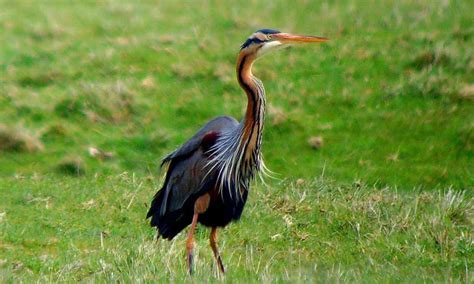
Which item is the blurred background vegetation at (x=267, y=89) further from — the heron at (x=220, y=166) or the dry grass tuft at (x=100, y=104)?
the heron at (x=220, y=166)

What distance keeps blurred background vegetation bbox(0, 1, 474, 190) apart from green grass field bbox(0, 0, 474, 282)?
30 millimetres

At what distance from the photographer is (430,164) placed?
42.0 ft

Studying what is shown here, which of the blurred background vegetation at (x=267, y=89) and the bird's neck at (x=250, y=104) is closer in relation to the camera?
the bird's neck at (x=250, y=104)

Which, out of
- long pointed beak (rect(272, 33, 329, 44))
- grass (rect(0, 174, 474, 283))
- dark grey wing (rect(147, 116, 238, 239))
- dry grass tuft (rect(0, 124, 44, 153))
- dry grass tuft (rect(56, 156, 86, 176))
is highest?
long pointed beak (rect(272, 33, 329, 44))

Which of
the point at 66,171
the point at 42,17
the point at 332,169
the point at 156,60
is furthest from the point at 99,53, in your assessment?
the point at 332,169

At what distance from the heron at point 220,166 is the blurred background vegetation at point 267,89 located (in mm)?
3827

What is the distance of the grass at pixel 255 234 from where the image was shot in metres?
8.20

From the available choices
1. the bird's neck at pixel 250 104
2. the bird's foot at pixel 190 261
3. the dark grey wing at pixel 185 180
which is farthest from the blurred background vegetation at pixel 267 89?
the bird's foot at pixel 190 261

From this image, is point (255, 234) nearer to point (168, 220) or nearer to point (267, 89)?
point (168, 220)

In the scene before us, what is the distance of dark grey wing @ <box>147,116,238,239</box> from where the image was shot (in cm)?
874

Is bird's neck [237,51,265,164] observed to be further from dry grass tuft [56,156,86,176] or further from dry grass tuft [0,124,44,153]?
dry grass tuft [0,124,44,153]

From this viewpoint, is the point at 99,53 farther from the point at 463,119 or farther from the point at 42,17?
the point at 463,119

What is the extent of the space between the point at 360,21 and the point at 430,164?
4.91m

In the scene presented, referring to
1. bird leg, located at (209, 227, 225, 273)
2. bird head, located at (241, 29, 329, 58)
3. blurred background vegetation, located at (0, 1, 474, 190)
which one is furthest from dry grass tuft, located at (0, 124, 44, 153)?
bird head, located at (241, 29, 329, 58)
